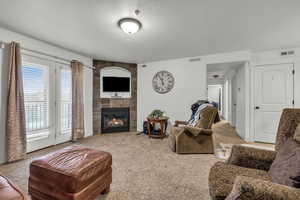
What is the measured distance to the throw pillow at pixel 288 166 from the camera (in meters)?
0.97

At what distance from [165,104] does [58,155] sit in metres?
3.50

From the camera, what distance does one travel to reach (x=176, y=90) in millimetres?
A: 4695

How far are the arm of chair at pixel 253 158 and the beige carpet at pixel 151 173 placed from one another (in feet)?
1.92

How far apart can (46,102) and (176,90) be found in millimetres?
3347

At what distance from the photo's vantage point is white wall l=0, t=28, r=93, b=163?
2.64 m

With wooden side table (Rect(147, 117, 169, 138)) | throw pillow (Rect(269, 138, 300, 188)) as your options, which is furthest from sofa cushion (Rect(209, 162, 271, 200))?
wooden side table (Rect(147, 117, 169, 138))

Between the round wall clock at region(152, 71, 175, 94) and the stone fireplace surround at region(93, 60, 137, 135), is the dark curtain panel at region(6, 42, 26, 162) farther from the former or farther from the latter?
the round wall clock at region(152, 71, 175, 94)

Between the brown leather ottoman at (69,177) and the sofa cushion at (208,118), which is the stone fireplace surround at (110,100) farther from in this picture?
the brown leather ottoman at (69,177)

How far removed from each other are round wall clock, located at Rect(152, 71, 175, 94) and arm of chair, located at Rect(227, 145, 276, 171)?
337 cm

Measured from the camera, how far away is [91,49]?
3742mm

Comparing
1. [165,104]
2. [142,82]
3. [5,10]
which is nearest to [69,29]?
[5,10]

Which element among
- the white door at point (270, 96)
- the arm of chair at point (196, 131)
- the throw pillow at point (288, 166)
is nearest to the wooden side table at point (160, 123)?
the arm of chair at point (196, 131)

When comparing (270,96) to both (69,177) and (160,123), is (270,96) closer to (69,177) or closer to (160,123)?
(160,123)

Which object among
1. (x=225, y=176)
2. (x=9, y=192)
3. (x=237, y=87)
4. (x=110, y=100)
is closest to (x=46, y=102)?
(x=110, y=100)
